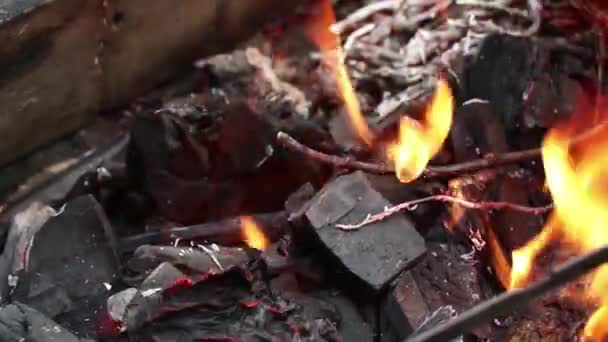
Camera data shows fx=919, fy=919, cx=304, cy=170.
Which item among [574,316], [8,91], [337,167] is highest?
[8,91]

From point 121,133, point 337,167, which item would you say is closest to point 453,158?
point 337,167

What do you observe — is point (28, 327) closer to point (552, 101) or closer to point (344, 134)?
point (344, 134)

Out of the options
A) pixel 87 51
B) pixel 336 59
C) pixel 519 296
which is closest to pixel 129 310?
pixel 87 51

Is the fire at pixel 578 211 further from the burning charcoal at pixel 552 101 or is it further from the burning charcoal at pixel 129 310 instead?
the burning charcoal at pixel 129 310

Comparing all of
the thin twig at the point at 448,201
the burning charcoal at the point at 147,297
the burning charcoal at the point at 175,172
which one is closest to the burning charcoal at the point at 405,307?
the thin twig at the point at 448,201

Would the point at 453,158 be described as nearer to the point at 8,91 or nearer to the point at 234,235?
the point at 234,235
